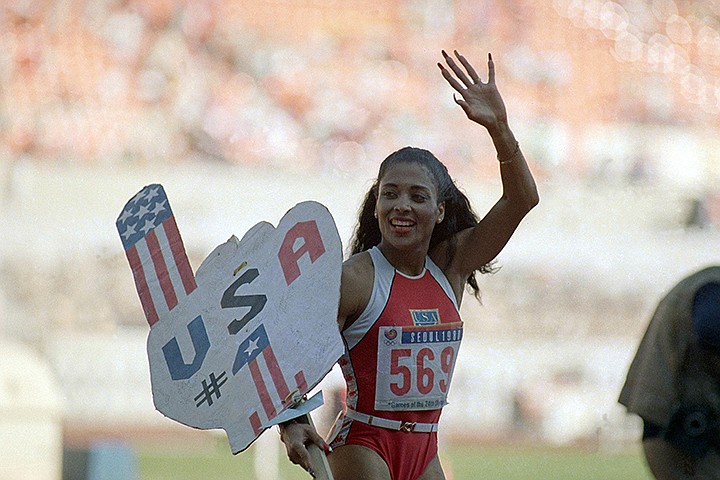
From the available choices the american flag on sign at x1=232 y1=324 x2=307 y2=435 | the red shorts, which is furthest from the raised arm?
the american flag on sign at x1=232 y1=324 x2=307 y2=435

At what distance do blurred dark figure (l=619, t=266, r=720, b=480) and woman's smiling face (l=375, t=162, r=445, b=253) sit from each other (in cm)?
119

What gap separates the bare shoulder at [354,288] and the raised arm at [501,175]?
1.02 ft

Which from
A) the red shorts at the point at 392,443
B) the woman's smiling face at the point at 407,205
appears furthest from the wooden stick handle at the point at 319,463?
the woman's smiling face at the point at 407,205

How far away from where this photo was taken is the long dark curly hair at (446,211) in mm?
3271

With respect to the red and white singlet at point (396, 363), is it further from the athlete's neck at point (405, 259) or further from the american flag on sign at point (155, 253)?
the american flag on sign at point (155, 253)

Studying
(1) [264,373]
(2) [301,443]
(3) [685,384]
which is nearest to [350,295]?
(1) [264,373]

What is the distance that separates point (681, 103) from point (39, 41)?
6.42m

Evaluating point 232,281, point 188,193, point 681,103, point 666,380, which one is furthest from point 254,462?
point 666,380

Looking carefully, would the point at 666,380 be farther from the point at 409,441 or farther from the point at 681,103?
the point at 681,103

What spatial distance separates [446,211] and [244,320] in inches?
31.1

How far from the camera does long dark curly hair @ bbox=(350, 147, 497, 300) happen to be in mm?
3271

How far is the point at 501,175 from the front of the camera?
128 inches

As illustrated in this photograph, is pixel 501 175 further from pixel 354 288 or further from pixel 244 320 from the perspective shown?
pixel 244 320

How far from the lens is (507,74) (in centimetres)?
1191
